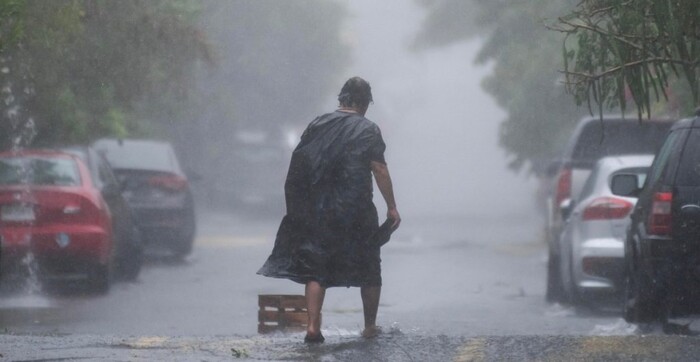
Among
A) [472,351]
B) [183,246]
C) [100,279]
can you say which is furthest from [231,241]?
[472,351]

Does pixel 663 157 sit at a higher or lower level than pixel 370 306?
higher

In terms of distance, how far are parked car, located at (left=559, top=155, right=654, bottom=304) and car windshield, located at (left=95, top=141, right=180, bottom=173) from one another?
8703mm

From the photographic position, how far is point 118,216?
55.1 ft

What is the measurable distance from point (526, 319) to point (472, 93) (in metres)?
82.1

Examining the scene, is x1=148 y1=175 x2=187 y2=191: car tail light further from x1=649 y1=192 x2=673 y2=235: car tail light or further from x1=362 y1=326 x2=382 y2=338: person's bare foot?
x1=362 y1=326 x2=382 y2=338: person's bare foot

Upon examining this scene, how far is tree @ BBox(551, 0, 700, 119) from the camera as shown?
8406 millimetres

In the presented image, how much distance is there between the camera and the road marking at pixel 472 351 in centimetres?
819

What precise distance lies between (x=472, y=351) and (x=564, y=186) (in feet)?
26.9

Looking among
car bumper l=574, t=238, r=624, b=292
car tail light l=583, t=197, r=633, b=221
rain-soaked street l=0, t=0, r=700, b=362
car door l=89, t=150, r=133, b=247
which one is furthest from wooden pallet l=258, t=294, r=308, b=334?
car door l=89, t=150, r=133, b=247

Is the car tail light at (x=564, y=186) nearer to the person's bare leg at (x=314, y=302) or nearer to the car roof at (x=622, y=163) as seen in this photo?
the car roof at (x=622, y=163)

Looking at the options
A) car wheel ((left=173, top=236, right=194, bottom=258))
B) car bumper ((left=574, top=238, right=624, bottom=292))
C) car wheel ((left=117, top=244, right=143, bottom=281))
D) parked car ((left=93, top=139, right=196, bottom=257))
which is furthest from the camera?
car wheel ((left=173, top=236, right=194, bottom=258))

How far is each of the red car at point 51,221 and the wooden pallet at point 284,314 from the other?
5.22 metres

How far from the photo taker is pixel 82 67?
60.2ft

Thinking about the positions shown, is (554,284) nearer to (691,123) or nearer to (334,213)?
(691,123)
